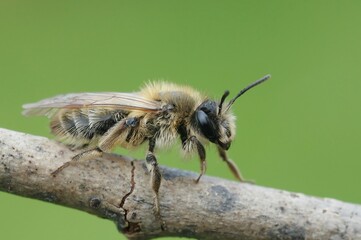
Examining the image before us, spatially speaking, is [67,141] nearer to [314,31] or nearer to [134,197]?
[134,197]

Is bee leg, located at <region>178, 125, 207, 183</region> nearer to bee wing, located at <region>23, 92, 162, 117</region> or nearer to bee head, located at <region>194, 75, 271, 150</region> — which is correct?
bee head, located at <region>194, 75, 271, 150</region>

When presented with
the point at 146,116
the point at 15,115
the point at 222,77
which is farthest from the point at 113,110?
the point at 222,77

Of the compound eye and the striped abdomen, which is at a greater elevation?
the compound eye

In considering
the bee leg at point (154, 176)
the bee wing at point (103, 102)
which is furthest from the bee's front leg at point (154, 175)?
the bee wing at point (103, 102)

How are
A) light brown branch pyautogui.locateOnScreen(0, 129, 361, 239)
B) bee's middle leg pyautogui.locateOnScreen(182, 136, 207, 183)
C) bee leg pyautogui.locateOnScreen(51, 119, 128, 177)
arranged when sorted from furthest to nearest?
bee's middle leg pyautogui.locateOnScreen(182, 136, 207, 183)
bee leg pyautogui.locateOnScreen(51, 119, 128, 177)
light brown branch pyautogui.locateOnScreen(0, 129, 361, 239)

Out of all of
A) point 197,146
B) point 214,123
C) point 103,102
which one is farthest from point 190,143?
point 103,102

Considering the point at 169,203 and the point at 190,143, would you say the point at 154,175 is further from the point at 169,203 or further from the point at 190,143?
the point at 190,143

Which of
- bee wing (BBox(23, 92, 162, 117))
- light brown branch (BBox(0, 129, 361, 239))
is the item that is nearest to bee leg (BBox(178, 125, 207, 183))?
bee wing (BBox(23, 92, 162, 117))
